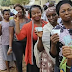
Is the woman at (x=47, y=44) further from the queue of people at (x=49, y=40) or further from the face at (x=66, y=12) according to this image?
the face at (x=66, y=12)

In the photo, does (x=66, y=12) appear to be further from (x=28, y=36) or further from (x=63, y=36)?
(x=28, y=36)

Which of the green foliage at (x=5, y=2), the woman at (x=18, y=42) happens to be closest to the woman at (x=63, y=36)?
the woman at (x=18, y=42)

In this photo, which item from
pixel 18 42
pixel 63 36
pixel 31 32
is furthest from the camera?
pixel 18 42

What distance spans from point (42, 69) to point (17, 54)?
100 cm

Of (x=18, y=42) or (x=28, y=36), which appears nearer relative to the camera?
(x=28, y=36)

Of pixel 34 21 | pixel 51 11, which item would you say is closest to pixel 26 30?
pixel 34 21

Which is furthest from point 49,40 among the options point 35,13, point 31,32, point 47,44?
point 35,13

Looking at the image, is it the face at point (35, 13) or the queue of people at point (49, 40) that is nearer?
the queue of people at point (49, 40)

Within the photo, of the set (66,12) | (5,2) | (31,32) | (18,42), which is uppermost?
(5,2)

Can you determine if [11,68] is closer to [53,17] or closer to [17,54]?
[17,54]

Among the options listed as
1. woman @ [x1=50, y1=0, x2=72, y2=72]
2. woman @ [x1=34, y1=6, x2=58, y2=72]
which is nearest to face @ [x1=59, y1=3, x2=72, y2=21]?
woman @ [x1=50, y1=0, x2=72, y2=72]

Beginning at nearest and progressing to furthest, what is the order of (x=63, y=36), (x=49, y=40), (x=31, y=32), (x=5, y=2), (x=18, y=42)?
(x=63, y=36) → (x=49, y=40) → (x=31, y=32) → (x=18, y=42) → (x=5, y=2)

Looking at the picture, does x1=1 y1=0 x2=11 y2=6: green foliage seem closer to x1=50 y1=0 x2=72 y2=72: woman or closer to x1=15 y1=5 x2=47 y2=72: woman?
x1=15 y1=5 x2=47 y2=72: woman

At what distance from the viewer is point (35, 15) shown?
2.38 metres
